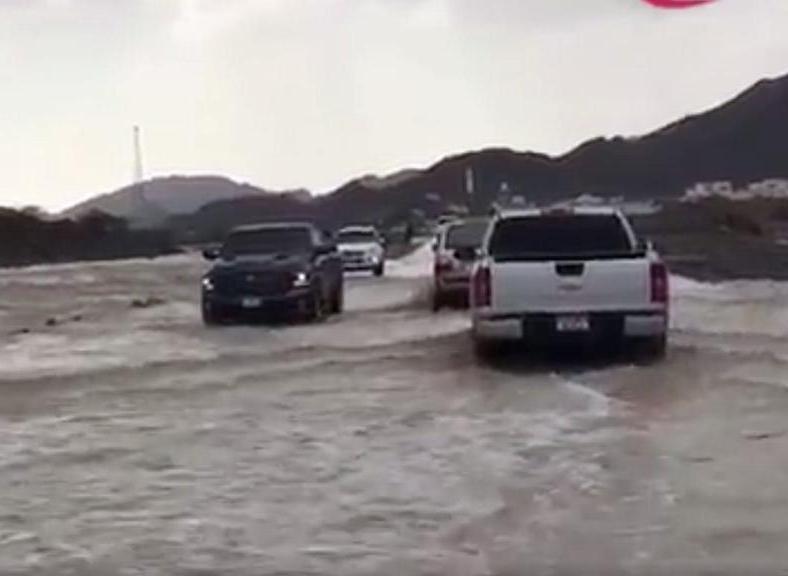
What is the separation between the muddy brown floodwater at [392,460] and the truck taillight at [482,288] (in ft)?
2.62

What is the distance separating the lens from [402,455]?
526 inches

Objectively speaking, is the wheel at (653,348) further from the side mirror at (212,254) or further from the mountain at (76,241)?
the mountain at (76,241)

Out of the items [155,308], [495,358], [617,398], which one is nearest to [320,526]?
[617,398]

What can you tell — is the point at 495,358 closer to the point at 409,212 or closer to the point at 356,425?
the point at 356,425

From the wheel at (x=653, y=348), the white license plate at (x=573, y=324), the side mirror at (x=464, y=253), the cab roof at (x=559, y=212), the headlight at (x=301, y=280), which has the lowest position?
the wheel at (x=653, y=348)

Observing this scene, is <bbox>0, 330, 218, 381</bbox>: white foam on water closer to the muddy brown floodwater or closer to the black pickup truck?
the muddy brown floodwater

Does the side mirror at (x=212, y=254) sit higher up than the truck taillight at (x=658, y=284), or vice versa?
the side mirror at (x=212, y=254)

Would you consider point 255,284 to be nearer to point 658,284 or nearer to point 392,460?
point 658,284

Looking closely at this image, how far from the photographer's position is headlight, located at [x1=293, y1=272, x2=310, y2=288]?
29.8 meters

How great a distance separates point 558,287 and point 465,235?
1490 centimetres

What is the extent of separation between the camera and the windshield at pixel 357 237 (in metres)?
55.4

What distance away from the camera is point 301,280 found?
2984 cm

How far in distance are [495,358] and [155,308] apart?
1878 cm

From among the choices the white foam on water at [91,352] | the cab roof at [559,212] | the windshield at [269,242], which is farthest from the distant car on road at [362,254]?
the cab roof at [559,212]
